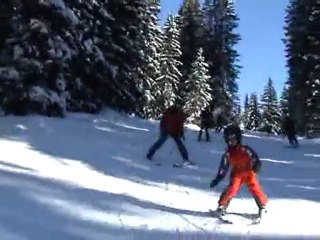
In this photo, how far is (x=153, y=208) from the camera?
1019 centimetres

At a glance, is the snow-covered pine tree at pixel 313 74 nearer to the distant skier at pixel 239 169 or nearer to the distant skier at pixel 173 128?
the distant skier at pixel 173 128

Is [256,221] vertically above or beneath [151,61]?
beneath

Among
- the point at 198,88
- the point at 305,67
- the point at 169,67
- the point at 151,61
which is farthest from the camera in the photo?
the point at 198,88

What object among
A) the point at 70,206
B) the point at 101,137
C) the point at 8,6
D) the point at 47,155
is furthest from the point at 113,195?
the point at 8,6

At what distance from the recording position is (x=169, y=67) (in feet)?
194

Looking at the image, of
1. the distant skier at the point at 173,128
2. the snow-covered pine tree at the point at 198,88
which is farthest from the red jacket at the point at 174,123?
the snow-covered pine tree at the point at 198,88

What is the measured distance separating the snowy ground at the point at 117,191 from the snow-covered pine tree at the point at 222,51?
123 feet

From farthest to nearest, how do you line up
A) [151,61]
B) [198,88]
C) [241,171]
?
[198,88], [151,61], [241,171]

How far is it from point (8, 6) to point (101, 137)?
24.3 feet

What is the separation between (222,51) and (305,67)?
→ 15934mm

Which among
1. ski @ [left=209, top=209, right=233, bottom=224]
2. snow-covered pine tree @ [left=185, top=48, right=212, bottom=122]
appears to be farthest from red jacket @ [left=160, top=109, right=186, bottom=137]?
snow-covered pine tree @ [left=185, top=48, right=212, bottom=122]

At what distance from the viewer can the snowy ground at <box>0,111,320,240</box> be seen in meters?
8.19

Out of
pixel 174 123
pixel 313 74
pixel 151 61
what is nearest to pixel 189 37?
pixel 151 61

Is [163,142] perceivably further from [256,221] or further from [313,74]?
[313,74]
